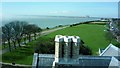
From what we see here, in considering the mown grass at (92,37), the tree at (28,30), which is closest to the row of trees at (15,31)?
the tree at (28,30)

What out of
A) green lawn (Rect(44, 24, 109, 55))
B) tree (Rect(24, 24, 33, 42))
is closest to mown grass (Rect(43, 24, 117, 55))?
green lawn (Rect(44, 24, 109, 55))

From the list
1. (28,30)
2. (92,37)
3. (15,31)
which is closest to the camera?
(15,31)

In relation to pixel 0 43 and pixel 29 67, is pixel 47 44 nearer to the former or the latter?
pixel 29 67

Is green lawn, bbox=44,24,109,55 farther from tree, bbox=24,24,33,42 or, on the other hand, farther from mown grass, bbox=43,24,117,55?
tree, bbox=24,24,33,42

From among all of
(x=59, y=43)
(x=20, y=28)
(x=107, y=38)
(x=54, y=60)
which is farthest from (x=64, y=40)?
(x=107, y=38)

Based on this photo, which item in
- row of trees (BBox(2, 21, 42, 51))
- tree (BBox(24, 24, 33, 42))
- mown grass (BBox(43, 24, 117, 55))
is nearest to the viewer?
row of trees (BBox(2, 21, 42, 51))

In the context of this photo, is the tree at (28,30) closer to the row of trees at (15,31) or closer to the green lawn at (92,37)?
the row of trees at (15,31)

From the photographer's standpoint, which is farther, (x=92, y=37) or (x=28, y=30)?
(x=92, y=37)

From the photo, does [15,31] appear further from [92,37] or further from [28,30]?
[92,37]

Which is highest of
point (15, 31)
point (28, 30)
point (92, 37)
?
point (15, 31)

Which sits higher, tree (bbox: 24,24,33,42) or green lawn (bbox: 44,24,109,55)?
tree (bbox: 24,24,33,42)

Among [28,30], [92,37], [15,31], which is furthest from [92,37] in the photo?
[15,31]
